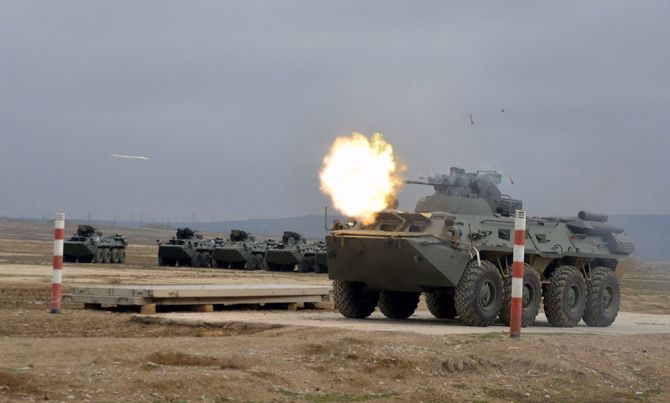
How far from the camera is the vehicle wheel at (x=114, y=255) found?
194ft

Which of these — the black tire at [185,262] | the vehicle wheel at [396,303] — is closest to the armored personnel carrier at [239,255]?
the black tire at [185,262]

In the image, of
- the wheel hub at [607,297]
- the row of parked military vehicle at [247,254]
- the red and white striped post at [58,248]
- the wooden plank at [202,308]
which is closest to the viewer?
the red and white striped post at [58,248]

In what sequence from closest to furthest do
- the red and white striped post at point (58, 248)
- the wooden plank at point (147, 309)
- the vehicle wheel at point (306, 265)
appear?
1. the red and white striped post at point (58, 248)
2. the wooden plank at point (147, 309)
3. the vehicle wheel at point (306, 265)

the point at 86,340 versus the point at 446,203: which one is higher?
the point at 446,203

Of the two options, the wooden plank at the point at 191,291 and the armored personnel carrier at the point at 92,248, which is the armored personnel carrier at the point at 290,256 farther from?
the wooden plank at the point at 191,291

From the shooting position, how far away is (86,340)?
43.6ft

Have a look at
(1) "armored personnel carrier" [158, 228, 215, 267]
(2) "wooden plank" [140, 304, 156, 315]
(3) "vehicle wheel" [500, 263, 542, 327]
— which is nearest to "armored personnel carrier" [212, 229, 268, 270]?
(1) "armored personnel carrier" [158, 228, 215, 267]

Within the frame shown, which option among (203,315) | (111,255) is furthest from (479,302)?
(111,255)

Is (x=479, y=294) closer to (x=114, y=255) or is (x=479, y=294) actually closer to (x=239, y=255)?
(x=239, y=255)

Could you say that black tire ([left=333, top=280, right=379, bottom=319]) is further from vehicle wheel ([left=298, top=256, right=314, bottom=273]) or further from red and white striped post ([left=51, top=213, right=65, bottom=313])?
vehicle wheel ([left=298, top=256, right=314, bottom=273])

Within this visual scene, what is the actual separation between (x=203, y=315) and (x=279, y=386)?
8.71 meters

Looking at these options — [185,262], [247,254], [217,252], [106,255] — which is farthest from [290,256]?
[106,255]

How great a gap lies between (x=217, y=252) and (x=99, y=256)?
19.1 feet

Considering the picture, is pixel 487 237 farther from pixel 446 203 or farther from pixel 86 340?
pixel 86 340
